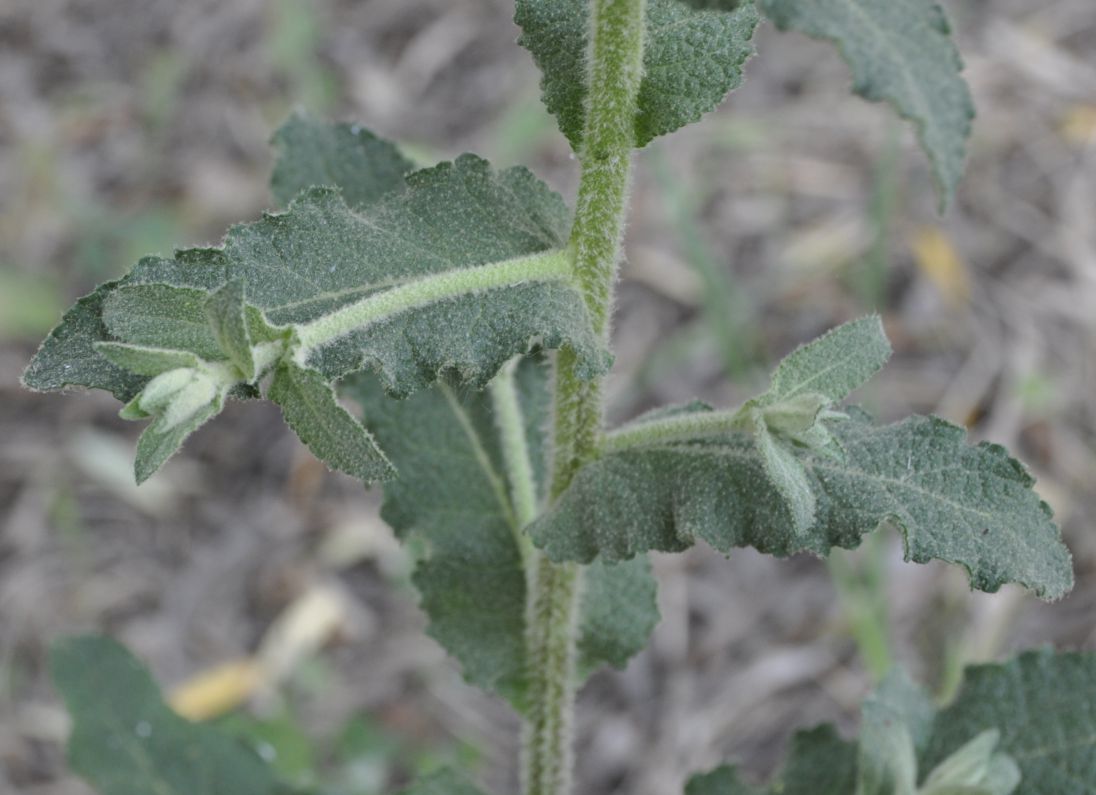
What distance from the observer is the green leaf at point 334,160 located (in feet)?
6.28

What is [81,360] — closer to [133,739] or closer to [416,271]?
[416,271]

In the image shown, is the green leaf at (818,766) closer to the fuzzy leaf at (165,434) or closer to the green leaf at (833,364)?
the green leaf at (833,364)

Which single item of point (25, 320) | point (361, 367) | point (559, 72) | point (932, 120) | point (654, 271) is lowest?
point (361, 367)

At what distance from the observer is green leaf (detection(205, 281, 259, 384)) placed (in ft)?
3.91

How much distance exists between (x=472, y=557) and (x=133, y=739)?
76 centimetres

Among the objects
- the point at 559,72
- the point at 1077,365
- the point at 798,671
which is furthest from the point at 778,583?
the point at 559,72

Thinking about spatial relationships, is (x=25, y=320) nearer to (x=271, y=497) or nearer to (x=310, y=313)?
(x=271, y=497)

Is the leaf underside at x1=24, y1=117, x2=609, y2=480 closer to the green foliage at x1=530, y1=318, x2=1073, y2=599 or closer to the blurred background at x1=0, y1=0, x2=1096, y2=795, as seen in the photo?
the green foliage at x1=530, y1=318, x2=1073, y2=599

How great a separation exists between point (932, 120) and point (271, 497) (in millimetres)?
2843

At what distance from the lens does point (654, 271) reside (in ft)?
13.9

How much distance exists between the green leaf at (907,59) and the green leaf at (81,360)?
0.82m

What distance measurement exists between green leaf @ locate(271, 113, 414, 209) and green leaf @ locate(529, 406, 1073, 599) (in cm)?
67

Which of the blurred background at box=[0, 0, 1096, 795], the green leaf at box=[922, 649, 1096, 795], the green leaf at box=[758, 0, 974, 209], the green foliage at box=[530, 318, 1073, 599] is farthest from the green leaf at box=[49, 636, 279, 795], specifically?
the green leaf at box=[758, 0, 974, 209]

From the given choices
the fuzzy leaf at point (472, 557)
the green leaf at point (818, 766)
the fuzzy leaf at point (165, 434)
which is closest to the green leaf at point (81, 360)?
the fuzzy leaf at point (165, 434)
